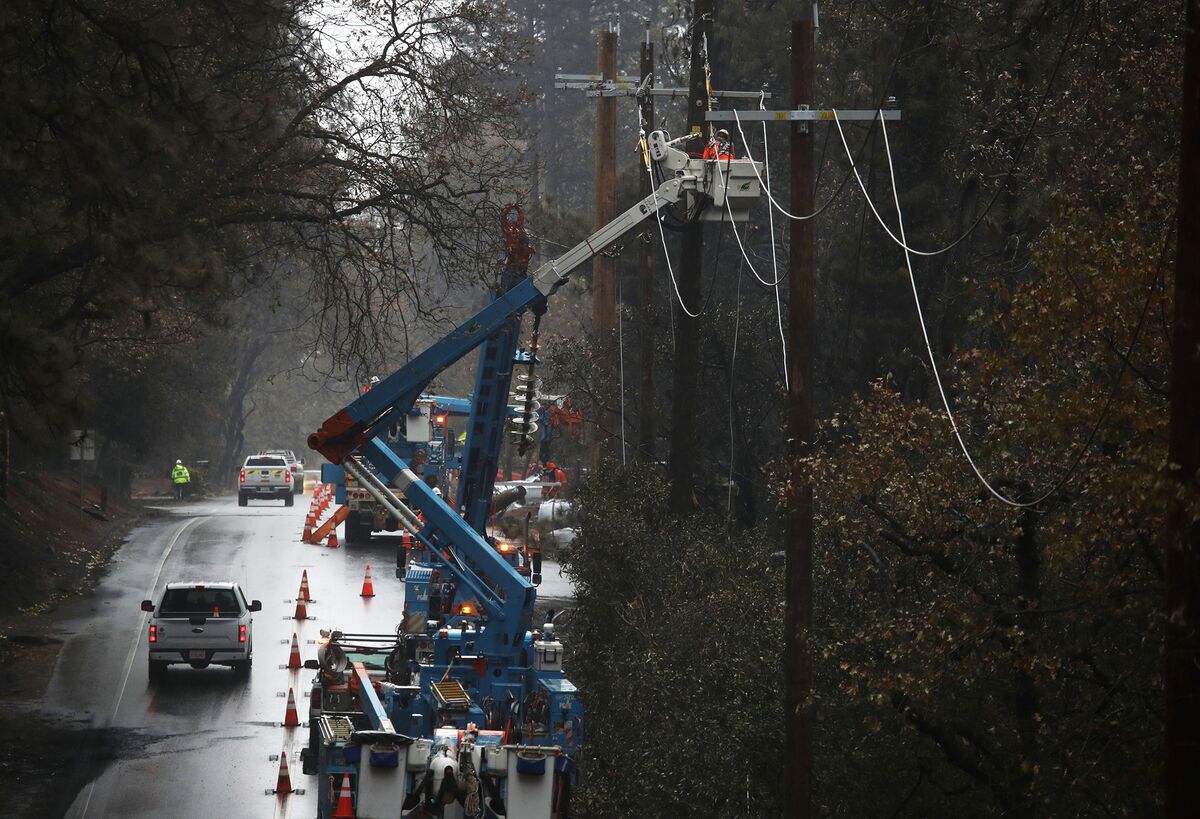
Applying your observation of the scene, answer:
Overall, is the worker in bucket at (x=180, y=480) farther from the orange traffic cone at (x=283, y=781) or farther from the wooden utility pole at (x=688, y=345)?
the orange traffic cone at (x=283, y=781)

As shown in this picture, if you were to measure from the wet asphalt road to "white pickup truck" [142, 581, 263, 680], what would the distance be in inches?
22.1

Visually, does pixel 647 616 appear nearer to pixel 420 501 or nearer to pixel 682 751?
pixel 420 501

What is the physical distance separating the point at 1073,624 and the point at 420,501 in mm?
8412

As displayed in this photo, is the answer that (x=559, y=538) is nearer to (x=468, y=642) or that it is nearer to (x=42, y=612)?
(x=42, y=612)

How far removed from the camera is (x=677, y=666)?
55.6 ft

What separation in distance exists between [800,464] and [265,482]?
51138mm

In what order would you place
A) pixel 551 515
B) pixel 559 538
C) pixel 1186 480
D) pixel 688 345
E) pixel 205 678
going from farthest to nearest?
pixel 551 515, pixel 559 538, pixel 205 678, pixel 688 345, pixel 1186 480

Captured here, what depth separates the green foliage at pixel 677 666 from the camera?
49.6ft

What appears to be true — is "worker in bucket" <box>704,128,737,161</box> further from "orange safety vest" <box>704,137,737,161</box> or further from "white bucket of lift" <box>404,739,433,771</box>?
"white bucket of lift" <box>404,739,433,771</box>

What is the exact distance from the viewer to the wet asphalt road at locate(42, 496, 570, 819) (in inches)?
761

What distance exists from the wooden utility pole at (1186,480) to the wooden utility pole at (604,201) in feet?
77.5

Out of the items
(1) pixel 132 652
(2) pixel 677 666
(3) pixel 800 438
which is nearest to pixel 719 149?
(2) pixel 677 666

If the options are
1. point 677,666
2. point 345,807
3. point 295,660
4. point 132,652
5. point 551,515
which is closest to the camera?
point 345,807

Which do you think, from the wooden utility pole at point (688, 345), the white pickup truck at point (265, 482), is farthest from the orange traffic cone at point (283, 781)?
the white pickup truck at point (265, 482)
